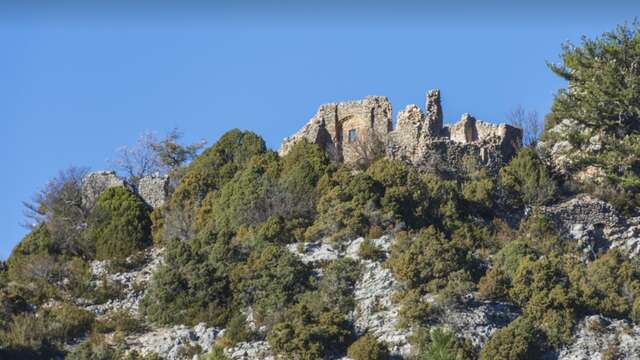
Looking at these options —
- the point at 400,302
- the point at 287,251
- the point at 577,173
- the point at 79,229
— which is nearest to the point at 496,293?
the point at 400,302

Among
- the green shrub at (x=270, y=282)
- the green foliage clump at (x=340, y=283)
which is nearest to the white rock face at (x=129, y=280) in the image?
the green shrub at (x=270, y=282)

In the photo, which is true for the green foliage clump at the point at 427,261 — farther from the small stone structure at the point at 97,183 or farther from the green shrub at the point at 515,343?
the small stone structure at the point at 97,183

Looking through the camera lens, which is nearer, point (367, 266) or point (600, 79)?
point (367, 266)

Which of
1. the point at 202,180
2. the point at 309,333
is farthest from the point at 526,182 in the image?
the point at 309,333

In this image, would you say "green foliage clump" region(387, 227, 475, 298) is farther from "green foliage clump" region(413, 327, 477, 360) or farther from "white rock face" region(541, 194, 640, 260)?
"white rock face" region(541, 194, 640, 260)

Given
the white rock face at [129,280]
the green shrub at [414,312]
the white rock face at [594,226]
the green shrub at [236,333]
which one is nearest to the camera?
the green shrub at [414,312]

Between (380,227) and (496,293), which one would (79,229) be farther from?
(496,293)

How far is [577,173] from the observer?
188 feet

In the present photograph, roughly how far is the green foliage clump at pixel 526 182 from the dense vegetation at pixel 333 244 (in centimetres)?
7

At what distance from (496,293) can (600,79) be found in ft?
34.4

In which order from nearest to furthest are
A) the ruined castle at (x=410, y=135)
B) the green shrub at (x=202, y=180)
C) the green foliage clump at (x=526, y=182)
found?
the green foliage clump at (x=526, y=182), the green shrub at (x=202, y=180), the ruined castle at (x=410, y=135)

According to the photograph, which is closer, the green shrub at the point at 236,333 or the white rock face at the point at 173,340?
the green shrub at the point at 236,333

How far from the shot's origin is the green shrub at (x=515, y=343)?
45.5 metres

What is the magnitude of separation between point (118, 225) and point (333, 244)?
318 inches
